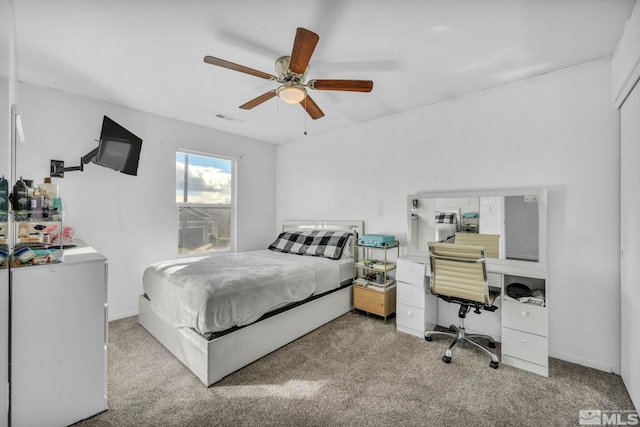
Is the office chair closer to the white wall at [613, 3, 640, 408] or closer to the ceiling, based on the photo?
the white wall at [613, 3, 640, 408]

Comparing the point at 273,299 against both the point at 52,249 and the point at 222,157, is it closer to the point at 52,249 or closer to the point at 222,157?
the point at 52,249

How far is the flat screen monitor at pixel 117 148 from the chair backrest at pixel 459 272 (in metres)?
3.27

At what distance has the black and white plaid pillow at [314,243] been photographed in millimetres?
3597

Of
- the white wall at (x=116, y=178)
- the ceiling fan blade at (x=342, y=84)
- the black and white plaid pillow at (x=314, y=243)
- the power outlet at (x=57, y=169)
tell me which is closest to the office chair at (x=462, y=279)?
the black and white plaid pillow at (x=314, y=243)

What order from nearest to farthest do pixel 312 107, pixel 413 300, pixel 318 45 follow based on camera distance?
pixel 318 45 → pixel 312 107 → pixel 413 300

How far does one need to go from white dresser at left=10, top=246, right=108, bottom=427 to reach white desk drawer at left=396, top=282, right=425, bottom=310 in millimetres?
2551

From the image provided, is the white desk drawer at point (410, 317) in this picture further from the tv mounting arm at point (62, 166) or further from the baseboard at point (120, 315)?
the tv mounting arm at point (62, 166)

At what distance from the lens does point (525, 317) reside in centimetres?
219

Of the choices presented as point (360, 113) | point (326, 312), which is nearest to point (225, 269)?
point (326, 312)

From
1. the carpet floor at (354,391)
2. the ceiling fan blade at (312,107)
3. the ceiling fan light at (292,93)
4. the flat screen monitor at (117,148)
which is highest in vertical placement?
the ceiling fan blade at (312,107)

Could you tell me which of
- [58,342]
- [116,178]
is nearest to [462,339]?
[58,342]

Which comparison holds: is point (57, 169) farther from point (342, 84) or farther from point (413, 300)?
point (413, 300)

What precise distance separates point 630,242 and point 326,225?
10.2 ft

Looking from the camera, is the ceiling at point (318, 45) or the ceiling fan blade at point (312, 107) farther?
the ceiling fan blade at point (312, 107)
